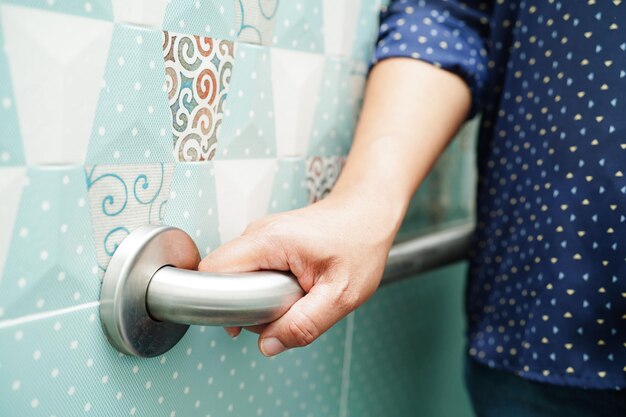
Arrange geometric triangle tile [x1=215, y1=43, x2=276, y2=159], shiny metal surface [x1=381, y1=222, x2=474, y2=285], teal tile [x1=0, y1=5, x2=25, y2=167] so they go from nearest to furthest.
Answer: teal tile [x1=0, y1=5, x2=25, y2=167] → geometric triangle tile [x1=215, y1=43, x2=276, y2=159] → shiny metal surface [x1=381, y1=222, x2=474, y2=285]

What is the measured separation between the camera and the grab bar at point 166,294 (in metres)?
0.30

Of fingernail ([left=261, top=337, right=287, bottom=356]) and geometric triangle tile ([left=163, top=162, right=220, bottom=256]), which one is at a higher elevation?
geometric triangle tile ([left=163, top=162, right=220, bottom=256])

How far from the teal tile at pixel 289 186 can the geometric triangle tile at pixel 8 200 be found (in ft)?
0.59

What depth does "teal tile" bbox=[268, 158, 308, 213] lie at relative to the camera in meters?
0.41

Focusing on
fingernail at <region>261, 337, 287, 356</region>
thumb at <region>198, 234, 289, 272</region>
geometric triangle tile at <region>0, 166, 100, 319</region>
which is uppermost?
geometric triangle tile at <region>0, 166, 100, 319</region>

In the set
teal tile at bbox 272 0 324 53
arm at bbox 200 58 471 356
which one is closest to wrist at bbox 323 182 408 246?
arm at bbox 200 58 471 356

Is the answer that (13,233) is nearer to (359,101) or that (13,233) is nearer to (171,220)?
(171,220)

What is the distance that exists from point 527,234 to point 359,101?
0.55 feet

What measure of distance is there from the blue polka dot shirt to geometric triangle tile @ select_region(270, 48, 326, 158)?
0.22ft

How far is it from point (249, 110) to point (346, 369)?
0.87 ft

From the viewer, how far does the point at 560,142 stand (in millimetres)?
435

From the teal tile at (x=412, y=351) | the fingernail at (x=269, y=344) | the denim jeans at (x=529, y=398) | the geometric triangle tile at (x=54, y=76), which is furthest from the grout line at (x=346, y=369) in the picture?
the geometric triangle tile at (x=54, y=76)

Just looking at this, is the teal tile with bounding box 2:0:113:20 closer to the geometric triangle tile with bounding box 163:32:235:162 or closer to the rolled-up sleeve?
the geometric triangle tile with bounding box 163:32:235:162

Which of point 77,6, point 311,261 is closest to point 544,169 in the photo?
point 311,261
